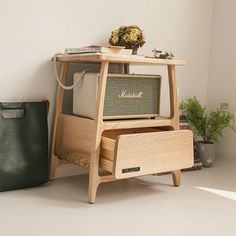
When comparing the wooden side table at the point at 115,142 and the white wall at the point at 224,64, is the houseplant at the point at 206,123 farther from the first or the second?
the wooden side table at the point at 115,142

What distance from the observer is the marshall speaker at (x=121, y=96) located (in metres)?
1.51

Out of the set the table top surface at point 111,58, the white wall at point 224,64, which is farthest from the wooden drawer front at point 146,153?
the white wall at point 224,64

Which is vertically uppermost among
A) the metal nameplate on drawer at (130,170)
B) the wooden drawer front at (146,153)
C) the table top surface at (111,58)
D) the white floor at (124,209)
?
the table top surface at (111,58)

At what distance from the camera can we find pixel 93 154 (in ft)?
4.69

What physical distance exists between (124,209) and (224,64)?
125 centimetres

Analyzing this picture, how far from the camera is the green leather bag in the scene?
1.49m

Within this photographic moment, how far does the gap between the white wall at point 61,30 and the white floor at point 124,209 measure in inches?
15.7

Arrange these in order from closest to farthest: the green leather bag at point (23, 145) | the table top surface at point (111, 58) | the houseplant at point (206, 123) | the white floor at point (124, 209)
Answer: the white floor at point (124, 209) → the table top surface at point (111, 58) → the green leather bag at point (23, 145) → the houseplant at point (206, 123)

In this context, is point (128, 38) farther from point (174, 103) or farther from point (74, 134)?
point (74, 134)

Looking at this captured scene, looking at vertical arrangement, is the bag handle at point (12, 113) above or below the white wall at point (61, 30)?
below

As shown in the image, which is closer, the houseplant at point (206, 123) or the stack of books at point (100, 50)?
the stack of books at point (100, 50)

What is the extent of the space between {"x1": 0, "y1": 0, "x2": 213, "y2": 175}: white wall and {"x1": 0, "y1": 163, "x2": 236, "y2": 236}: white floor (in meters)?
0.40

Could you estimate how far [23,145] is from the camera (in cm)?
154

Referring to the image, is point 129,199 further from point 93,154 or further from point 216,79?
point 216,79
